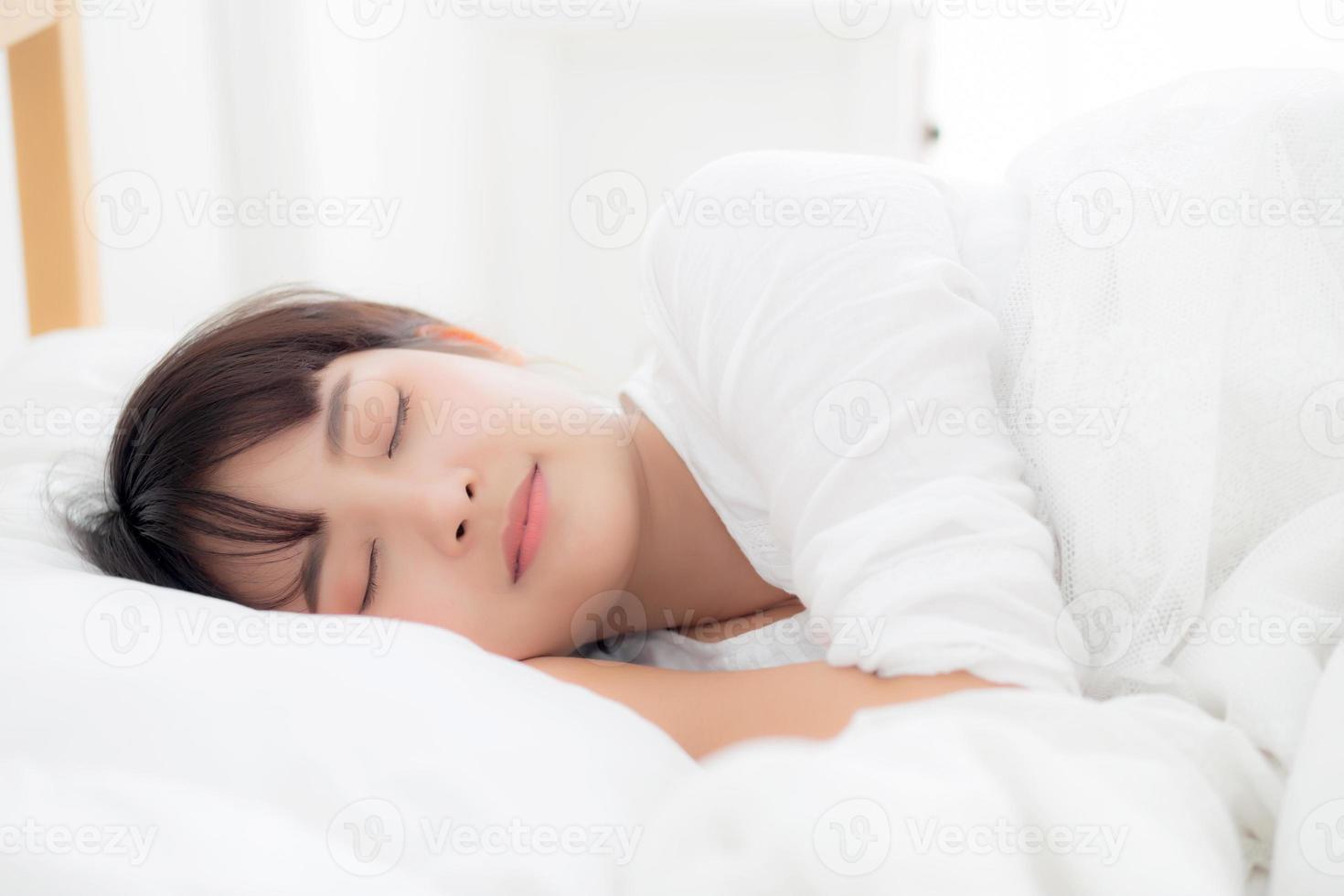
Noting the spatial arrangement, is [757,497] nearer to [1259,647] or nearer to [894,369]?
[894,369]

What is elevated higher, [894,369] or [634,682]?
[894,369]

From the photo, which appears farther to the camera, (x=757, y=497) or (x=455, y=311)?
(x=455, y=311)

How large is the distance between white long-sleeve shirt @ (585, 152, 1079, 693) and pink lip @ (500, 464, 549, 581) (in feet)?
0.53

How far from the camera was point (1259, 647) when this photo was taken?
0.57 metres

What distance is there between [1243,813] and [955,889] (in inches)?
8.0

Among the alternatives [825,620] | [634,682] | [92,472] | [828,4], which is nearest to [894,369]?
[825,620]

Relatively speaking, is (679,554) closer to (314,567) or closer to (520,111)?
(314,567)
